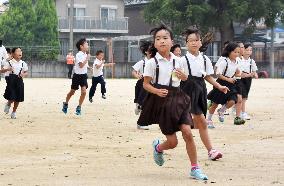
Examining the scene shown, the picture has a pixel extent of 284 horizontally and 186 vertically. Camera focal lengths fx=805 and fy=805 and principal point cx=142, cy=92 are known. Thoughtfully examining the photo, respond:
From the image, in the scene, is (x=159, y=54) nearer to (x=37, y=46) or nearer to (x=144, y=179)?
(x=144, y=179)

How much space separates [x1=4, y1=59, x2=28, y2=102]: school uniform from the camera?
16406mm

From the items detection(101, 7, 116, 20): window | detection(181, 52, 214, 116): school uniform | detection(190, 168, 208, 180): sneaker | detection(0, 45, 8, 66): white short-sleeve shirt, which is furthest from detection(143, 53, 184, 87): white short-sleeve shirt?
detection(101, 7, 116, 20): window

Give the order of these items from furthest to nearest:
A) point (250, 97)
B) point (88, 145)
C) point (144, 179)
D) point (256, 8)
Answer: point (256, 8) → point (250, 97) → point (88, 145) → point (144, 179)

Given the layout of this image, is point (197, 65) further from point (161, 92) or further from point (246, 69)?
point (246, 69)

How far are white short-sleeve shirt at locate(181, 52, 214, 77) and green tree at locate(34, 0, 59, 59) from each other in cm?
4454

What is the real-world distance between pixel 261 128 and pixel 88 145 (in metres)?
4.14

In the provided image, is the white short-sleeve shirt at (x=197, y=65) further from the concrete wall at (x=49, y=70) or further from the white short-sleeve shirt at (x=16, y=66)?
the concrete wall at (x=49, y=70)

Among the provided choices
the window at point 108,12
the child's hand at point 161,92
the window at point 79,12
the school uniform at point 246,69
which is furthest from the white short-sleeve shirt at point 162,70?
the window at point 108,12

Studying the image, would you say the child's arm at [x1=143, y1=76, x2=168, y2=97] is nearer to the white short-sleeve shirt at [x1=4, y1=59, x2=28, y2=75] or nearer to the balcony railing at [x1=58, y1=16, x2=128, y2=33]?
the white short-sleeve shirt at [x1=4, y1=59, x2=28, y2=75]

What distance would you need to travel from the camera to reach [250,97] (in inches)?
988

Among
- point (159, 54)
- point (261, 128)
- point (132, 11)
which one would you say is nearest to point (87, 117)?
point (261, 128)

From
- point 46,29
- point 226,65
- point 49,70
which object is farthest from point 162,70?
point 46,29

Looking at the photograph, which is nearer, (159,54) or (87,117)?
(159,54)

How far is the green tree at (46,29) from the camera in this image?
54.6m
